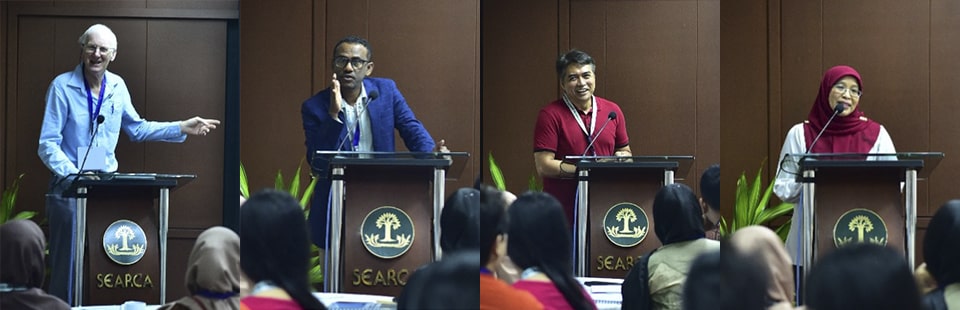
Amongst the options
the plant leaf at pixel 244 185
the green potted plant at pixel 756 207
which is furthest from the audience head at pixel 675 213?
the plant leaf at pixel 244 185

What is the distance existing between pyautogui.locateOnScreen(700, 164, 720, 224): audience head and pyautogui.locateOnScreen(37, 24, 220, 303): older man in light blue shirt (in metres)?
1.13

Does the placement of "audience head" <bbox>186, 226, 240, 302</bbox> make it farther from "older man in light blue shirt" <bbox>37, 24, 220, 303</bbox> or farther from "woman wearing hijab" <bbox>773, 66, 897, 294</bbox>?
"woman wearing hijab" <bbox>773, 66, 897, 294</bbox>

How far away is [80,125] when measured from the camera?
2.29 m

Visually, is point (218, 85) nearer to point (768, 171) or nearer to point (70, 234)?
point (70, 234)

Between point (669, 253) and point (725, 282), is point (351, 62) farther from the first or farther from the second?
point (725, 282)

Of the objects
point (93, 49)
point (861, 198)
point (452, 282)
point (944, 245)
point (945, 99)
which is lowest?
point (452, 282)

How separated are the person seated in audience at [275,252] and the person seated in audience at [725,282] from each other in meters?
0.86

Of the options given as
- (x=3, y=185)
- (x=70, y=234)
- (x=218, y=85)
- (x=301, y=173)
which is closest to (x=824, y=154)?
(x=301, y=173)

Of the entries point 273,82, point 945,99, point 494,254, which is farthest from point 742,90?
point 273,82

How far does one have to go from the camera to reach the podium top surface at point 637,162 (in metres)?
2.06

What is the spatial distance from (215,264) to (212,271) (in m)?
0.02

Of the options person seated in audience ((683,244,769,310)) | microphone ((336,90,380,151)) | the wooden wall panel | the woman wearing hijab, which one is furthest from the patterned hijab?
microphone ((336,90,380,151))

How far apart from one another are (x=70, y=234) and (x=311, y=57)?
73 centimetres

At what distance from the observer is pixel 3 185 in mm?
2338
